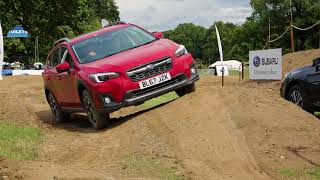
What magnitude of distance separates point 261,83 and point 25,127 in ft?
45.7

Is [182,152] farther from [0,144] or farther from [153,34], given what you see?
[153,34]

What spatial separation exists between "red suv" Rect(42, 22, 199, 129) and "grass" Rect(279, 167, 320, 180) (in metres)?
4.26

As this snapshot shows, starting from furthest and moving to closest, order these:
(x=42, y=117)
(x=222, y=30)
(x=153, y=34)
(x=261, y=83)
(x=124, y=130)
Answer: (x=222, y=30) → (x=261, y=83) → (x=42, y=117) → (x=153, y=34) → (x=124, y=130)

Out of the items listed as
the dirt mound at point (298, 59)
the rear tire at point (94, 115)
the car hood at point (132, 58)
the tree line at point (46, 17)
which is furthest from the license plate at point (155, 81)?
the tree line at point (46, 17)

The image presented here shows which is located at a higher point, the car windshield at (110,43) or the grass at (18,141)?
the car windshield at (110,43)

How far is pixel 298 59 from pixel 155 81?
18474mm

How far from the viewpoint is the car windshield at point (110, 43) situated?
37.2 ft

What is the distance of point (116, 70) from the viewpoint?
408 inches

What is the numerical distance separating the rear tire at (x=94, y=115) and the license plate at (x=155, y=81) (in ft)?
3.10

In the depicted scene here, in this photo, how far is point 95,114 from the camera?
10711mm

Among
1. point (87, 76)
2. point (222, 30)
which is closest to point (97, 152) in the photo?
point (87, 76)

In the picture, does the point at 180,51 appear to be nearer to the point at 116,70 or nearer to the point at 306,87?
the point at 116,70

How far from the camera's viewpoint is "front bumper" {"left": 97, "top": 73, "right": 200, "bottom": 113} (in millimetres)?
10430

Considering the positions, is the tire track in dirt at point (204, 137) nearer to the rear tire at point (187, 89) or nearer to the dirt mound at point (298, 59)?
the rear tire at point (187, 89)
